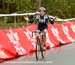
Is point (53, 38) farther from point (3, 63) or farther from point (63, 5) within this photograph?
point (63, 5)

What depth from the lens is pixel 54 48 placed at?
20.2 metres

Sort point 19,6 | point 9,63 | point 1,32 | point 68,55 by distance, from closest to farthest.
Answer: point 9,63 < point 1,32 < point 68,55 < point 19,6

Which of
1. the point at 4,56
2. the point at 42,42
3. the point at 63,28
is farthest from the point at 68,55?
the point at 63,28

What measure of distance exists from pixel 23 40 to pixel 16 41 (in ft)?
2.49

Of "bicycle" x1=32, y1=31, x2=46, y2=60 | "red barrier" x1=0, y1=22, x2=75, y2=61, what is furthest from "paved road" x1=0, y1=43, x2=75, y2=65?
"red barrier" x1=0, y1=22, x2=75, y2=61

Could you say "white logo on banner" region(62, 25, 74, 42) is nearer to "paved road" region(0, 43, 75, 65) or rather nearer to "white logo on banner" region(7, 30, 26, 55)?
"paved road" region(0, 43, 75, 65)

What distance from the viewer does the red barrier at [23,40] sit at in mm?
A: 15605

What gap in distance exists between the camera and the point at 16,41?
16.7 meters

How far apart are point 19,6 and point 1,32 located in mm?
34823

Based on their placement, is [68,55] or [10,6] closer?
[68,55]

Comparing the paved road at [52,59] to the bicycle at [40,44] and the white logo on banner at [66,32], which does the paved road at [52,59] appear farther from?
the white logo on banner at [66,32]

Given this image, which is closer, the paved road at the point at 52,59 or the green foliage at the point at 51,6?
the paved road at the point at 52,59

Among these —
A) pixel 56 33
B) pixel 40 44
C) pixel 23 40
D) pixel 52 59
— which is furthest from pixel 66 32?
pixel 52 59

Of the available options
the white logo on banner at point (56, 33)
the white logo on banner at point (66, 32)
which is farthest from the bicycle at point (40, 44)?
the white logo on banner at point (66, 32)
